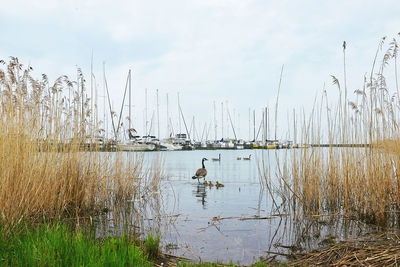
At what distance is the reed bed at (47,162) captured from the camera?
4242 mm

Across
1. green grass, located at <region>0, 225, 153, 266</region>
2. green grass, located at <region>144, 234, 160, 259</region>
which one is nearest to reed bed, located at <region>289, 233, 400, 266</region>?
green grass, located at <region>144, 234, 160, 259</region>

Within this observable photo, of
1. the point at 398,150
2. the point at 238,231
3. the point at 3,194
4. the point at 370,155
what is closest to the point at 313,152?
the point at 370,155

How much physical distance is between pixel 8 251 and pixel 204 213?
4.07m

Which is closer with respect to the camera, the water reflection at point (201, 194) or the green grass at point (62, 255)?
the green grass at point (62, 255)

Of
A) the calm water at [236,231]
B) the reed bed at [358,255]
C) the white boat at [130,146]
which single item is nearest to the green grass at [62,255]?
the calm water at [236,231]

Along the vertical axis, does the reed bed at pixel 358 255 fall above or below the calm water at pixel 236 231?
above

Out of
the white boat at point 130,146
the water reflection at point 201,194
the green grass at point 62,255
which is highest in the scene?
the white boat at point 130,146

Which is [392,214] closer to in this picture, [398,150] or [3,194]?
[398,150]

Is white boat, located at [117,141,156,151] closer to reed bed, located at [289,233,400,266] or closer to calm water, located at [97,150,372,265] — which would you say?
calm water, located at [97,150,372,265]

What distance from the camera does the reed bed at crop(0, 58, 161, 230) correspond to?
4.24 m

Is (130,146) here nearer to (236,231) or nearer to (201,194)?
(201,194)

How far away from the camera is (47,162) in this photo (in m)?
5.11

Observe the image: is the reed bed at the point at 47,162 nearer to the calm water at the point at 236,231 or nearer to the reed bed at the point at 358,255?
the calm water at the point at 236,231

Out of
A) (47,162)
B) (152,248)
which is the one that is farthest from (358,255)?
(47,162)
